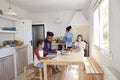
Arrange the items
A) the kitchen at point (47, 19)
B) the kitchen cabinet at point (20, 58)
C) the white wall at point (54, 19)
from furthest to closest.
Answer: the white wall at point (54, 19) < the kitchen at point (47, 19) < the kitchen cabinet at point (20, 58)

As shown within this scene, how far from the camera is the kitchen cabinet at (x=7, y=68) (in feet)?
11.0

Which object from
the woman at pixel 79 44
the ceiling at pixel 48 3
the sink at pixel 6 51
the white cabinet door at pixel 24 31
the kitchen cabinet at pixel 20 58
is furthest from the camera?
→ the white cabinet door at pixel 24 31

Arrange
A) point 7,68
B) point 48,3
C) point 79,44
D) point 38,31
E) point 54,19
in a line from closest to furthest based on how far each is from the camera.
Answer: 1. point 7,68
2. point 79,44
3. point 48,3
4. point 54,19
5. point 38,31

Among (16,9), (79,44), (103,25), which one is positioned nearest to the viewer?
(103,25)

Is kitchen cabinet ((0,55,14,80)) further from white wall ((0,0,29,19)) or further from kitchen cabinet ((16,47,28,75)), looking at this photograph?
white wall ((0,0,29,19))

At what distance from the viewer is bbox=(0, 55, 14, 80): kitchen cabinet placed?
3.35 metres

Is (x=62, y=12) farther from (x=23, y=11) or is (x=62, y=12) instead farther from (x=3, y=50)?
(x=3, y=50)

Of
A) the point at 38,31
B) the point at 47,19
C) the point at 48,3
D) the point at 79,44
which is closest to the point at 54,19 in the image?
the point at 47,19

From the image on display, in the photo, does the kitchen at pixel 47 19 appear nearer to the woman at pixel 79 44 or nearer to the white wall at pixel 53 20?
the white wall at pixel 53 20

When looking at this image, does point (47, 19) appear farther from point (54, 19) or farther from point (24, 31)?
point (24, 31)

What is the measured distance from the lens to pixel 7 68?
3.59 meters

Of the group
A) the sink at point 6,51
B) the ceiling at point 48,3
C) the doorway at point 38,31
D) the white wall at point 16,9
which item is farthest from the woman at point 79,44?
the doorway at point 38,31

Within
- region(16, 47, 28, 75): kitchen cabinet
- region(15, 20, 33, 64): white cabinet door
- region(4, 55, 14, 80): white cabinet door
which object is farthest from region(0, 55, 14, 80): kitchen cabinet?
region(15, 20, 33, 64): white cabinet door

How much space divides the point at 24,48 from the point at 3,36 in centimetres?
81
